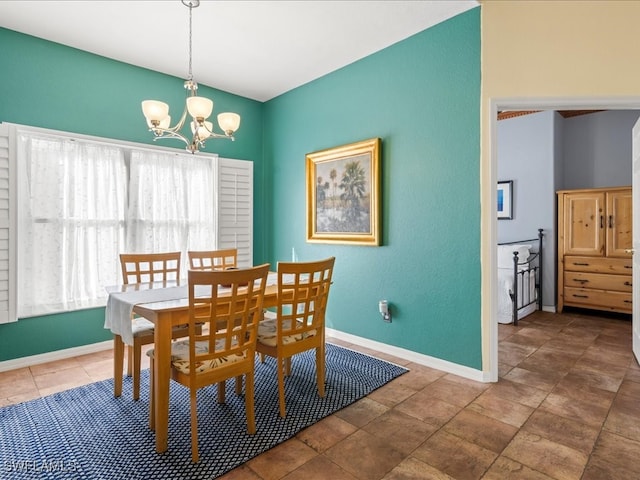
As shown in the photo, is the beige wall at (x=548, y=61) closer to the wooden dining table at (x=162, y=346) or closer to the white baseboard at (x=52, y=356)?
the wooden dining table at (x=162, y=346)

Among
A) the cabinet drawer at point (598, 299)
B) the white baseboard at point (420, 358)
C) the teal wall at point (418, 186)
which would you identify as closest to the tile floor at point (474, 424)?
the white baseboard at point (420, 358)

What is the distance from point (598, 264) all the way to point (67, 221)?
6191 millimetres

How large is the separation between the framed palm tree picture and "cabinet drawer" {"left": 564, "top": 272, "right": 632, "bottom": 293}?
329 centimetres

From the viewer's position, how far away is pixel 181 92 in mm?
4039

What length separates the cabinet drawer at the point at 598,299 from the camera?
14.9ft

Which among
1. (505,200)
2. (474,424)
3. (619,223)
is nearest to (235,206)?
(474,424)

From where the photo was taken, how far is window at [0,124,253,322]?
123 inches

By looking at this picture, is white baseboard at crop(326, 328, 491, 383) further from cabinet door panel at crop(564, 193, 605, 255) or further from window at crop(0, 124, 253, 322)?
cabinet door panel at crop(564, 193, 605, 255)

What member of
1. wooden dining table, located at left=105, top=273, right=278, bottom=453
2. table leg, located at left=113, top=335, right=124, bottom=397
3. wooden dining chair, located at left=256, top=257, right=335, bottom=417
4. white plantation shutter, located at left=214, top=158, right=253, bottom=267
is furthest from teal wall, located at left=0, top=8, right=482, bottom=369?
wooden dining table, located at left=105, top=273, right=278, bottom=453

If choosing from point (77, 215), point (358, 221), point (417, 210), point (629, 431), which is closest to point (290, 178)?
point (358, 221)

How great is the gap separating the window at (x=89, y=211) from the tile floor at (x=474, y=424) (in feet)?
2.47

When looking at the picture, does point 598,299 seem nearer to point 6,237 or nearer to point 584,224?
point 584,224

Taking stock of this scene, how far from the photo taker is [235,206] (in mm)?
4512

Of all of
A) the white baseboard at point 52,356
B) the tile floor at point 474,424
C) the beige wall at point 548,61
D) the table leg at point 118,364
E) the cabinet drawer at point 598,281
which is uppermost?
the beige wall at point 548,61
